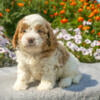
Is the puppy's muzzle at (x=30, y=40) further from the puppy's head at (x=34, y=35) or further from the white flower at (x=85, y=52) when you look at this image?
the white flower at (x=85, y=52)

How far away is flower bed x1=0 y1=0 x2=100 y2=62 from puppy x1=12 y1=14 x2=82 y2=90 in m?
1.54

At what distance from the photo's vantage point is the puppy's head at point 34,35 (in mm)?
2951

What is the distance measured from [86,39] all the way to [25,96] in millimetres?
2477

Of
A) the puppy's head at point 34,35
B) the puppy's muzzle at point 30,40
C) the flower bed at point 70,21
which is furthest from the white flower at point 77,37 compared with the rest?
the puppy's muzzle at point 30,40

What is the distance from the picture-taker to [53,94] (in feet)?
11.6

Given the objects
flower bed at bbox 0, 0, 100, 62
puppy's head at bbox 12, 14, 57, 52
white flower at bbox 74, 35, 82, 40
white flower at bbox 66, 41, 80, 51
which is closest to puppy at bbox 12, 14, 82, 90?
puppy's head at bbox 12, 14, 57, 52

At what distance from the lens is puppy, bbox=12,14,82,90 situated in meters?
3.01

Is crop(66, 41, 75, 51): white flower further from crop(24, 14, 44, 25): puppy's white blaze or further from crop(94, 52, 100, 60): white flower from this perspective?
crop(24, 14, 44, 25): puppy's white blaze

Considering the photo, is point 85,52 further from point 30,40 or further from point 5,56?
point 30,40

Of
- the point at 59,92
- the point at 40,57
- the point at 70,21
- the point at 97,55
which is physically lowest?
the point at 59,92

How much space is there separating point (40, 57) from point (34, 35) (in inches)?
15.5

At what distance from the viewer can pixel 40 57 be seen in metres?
3.25

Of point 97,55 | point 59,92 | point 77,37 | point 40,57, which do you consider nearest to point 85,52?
point 97,55

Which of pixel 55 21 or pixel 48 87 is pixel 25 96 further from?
pixel 55 21
